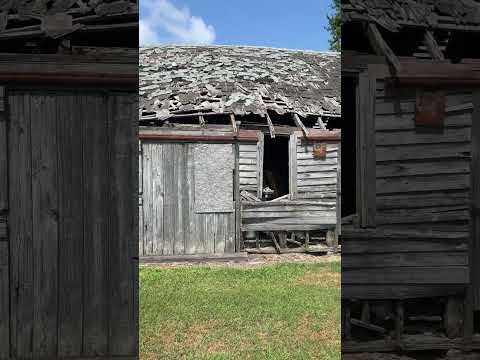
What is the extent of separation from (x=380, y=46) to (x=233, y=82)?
717cm

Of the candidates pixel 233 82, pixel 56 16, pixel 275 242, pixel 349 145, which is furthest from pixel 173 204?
pixel 349 145

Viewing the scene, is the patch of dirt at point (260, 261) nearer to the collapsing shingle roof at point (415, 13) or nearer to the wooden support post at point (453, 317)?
the wooden support post at point (453, 317)

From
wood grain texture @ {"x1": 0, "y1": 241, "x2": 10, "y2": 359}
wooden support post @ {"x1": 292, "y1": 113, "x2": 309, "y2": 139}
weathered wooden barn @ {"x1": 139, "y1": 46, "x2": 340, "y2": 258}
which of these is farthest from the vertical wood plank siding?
wooden support post @ {"x1": 292, "y1": 113, "x2": 309, "y2": 139}

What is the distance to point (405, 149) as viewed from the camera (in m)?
2.66

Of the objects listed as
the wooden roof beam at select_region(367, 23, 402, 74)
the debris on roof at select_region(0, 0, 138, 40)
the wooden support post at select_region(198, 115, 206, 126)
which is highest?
the wooden support post at select_region(198, 115, 206, 126)

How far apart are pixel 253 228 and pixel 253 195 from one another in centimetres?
63

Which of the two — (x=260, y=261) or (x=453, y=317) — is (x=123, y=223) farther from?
(x=260, y=261)

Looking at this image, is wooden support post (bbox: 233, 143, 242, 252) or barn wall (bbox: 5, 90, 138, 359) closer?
barn wall (bbox: 5, 90, 138, 359)

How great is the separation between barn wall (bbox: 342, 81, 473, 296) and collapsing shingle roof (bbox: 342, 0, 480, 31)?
35 cm

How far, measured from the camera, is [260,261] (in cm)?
869

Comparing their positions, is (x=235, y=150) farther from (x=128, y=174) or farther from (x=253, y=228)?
(x=128, y=174)

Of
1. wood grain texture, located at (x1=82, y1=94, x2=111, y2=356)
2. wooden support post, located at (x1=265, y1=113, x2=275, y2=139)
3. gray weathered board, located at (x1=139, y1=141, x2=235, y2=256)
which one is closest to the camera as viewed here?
wood grain texture, located at (x1=82, y1=94, x2=111, y2=356)

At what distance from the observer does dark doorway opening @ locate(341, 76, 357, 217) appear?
2.66 meters

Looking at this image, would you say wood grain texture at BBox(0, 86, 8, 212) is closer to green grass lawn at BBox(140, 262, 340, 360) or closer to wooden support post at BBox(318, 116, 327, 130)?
green grass lawn at BBox(140, 262, 340, 360)
